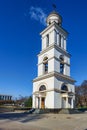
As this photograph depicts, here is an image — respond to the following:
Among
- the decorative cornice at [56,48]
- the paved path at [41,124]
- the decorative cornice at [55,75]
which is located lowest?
the paved path at [41,124]

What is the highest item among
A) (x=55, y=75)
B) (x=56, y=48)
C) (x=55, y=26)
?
(x=55, y=26)

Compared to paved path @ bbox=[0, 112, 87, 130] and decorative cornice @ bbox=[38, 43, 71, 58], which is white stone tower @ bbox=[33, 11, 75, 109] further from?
paved path @ bbox=[0, 112, 87, 130]

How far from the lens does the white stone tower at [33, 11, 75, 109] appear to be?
97.6ft

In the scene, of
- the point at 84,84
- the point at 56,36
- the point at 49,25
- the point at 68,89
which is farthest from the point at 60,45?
the point at 84,84

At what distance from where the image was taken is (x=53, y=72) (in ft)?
96.8

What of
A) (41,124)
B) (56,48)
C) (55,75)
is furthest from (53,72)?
(41,124)

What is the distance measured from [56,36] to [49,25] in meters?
2.90

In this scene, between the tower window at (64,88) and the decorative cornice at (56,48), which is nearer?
the tower window at (64,88)

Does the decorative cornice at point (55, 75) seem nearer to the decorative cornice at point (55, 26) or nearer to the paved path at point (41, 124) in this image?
the decorative cornice at point (55, 26)

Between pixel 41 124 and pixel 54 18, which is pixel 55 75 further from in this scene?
pixel 41 124

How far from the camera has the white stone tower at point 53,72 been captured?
29734mm

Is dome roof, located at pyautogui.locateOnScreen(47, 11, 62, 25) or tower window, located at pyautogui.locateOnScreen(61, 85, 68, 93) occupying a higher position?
dome roof, located at pyautogui.locateOnScreen(47, 11, 62, 25)

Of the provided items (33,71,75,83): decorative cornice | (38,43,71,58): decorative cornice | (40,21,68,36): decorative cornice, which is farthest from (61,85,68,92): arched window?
(40,21,68,36): decorative cornice

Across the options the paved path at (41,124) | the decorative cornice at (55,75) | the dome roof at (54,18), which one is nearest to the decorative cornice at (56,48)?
the decorative cornice at (55,75)
